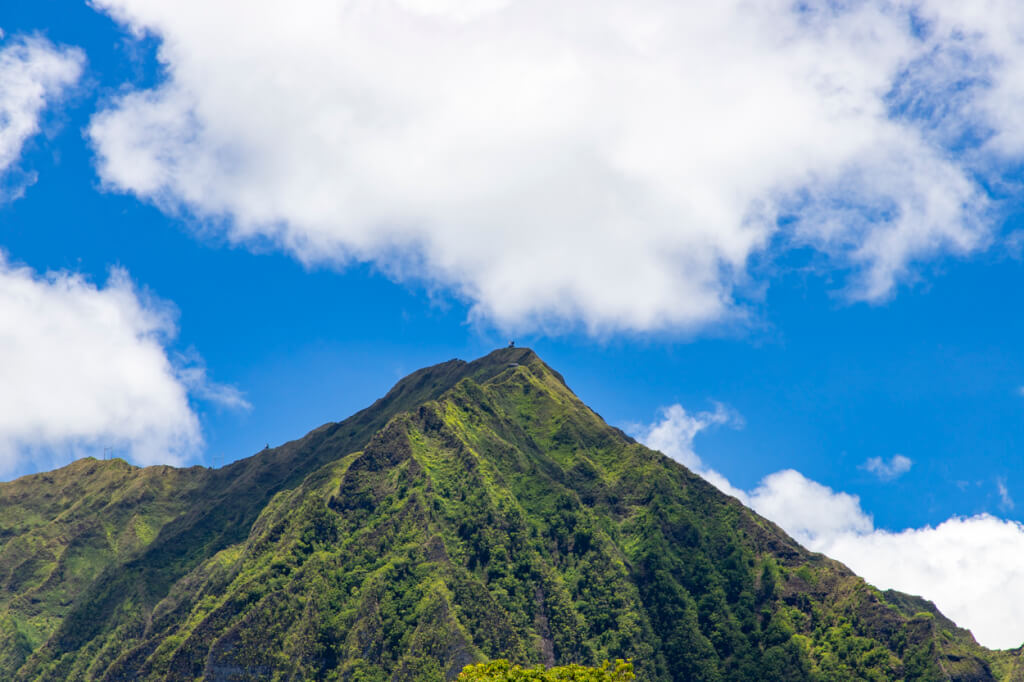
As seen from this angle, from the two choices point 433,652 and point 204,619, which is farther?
point 204,619

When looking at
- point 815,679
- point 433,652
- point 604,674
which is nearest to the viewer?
point 604,674

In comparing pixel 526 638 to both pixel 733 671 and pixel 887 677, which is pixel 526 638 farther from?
pixel 887 677

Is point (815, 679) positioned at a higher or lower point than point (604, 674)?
higher

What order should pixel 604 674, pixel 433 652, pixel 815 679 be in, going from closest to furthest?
pixel 604 674 < pixel 433 652 < pixel 815 679

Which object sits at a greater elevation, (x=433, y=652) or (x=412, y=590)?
(x=412, y=590)

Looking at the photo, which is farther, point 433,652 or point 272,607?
point 272,607

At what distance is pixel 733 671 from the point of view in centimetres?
19988

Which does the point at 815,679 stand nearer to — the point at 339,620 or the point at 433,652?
the point at 433,652

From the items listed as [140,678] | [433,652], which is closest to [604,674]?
[433,652]

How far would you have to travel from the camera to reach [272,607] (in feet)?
636

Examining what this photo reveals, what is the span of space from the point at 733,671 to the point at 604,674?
97.8 m

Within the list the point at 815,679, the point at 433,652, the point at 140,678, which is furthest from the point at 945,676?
the point at 140,678

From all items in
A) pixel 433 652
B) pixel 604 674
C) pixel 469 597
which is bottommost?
pixel 604 674

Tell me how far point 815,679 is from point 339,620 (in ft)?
285
